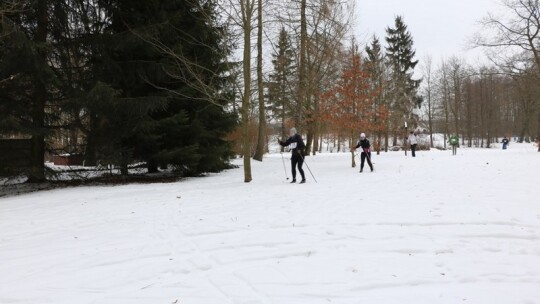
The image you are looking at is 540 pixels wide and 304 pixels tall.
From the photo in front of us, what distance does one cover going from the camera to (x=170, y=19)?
14.2 metres

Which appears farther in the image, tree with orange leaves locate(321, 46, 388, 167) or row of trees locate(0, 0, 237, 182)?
tree with orange leaves locate(321, 46, 388, 167)

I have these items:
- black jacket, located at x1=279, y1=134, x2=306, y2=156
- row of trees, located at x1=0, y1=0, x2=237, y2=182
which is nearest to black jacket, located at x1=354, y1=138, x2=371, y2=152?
black jacket, located at x1=279, y1=134, x2=306, y2=156

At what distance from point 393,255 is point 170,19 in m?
12.8

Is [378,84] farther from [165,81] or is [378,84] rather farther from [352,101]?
[165,81]

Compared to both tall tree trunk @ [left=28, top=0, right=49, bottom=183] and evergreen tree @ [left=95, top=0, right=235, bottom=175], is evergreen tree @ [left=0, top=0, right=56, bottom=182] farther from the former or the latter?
evergreen tree @ [left=95, top=0, right=235, bottom=175]

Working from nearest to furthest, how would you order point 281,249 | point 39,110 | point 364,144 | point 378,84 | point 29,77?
1. point 281,249
2. point 29,77
3. point 39,110
4. point 364,144
5. point 378,84

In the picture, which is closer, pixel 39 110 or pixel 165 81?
pixel 39 110

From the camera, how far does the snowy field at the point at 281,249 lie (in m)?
3.81

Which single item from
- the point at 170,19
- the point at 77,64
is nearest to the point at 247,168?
the point at 170,19

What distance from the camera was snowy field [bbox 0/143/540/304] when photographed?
3812 mm

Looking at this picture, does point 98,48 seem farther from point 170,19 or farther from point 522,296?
point 522,296

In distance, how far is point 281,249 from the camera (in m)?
5.13

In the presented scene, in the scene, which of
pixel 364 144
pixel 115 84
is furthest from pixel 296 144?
pixel 115 84

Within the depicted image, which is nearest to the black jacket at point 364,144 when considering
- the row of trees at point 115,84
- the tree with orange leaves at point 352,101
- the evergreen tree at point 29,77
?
the tree with orange leaves at point 352,101
